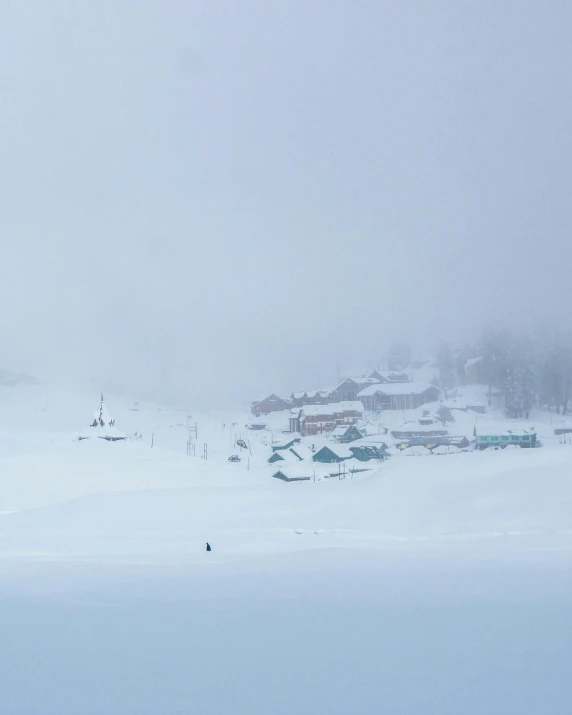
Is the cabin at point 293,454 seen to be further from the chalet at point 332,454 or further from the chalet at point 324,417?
the chalet at point 324,417

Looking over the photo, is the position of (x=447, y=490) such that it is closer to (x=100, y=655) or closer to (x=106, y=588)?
(x=106, y=588)

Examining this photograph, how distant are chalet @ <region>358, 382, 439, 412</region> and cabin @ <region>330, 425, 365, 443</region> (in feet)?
2.35

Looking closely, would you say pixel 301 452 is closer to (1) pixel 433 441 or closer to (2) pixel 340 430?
(2) pixel 340 430

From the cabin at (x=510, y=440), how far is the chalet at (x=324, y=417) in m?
3.57

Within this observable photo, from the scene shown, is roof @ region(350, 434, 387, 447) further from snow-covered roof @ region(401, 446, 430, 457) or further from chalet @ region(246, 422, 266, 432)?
chalet @ region(246, 422, 266, 432)

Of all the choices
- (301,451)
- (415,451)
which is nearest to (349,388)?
(301,451)

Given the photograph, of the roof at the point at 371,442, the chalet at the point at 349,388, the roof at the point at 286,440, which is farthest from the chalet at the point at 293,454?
the chalet at the point at 349,388

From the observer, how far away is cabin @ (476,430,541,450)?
1464 cm

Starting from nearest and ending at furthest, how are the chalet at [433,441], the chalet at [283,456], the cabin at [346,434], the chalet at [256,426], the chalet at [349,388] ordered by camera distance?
the chalet at [433,441] → the cabin at [346,434] → the chalet at [349,388] → the chalet at [283,456] → the chalet at [256,426]

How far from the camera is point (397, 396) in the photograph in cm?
1689

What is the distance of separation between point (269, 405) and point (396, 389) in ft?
12.5

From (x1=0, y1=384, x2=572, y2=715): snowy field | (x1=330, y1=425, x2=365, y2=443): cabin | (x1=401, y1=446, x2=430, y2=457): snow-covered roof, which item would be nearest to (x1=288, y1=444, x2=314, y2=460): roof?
(x1=330, y1=425, x2=365, y2=443): cabin

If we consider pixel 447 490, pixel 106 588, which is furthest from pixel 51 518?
pixel 447 490

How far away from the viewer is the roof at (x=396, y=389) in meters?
16.5
